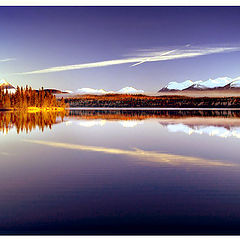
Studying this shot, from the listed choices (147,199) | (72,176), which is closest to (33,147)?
(72,176)

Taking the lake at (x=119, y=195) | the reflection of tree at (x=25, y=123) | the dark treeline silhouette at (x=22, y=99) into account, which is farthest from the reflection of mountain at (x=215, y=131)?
the dark treeline silhouette at (x=22, y=99)

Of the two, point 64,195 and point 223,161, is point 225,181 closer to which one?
point 223,161

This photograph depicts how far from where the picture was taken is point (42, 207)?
6.82 m

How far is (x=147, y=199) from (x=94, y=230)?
1.96 m

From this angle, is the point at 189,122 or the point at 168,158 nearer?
the point at 168,158

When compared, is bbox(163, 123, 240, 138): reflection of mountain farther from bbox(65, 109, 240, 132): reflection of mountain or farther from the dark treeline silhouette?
the dark treeline silhouette

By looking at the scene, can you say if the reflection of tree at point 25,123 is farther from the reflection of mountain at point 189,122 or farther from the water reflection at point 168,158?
the water reflection at point 168,158

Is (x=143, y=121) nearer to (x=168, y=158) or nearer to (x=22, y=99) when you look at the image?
(x=168, y=158)

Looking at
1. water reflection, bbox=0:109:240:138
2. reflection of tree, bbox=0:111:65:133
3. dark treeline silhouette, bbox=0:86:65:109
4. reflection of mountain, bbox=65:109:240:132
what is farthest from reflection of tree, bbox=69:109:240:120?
dark treeline silhouette, bbox=0:86:65:109

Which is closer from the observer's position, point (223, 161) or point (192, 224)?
point (192, 224)

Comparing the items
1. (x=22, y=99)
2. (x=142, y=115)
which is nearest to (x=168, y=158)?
(x=142, y=115)

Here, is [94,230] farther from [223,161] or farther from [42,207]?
[223,161]
